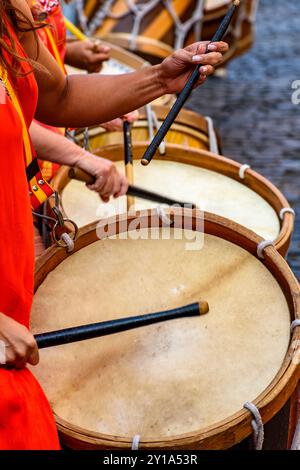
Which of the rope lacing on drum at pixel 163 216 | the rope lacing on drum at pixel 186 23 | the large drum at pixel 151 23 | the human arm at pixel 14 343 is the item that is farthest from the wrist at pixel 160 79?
the rope lacing on drum at pixel 186 23

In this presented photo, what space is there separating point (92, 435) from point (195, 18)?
3123 mm

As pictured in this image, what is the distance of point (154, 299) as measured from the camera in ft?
4.71

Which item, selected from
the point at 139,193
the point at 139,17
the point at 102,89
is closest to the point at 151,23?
the point at 139,17

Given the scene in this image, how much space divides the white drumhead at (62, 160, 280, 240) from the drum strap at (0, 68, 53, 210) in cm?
38

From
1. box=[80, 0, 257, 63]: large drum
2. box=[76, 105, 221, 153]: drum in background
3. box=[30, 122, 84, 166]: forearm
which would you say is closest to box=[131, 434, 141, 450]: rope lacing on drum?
box=[30, 122, 84, 166]: forearm

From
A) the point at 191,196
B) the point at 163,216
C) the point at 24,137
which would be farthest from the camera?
the point at 191,196

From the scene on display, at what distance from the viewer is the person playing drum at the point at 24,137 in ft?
3.69

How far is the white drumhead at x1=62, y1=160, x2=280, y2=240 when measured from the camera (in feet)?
6.20

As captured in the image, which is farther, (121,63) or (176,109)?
(121,63)

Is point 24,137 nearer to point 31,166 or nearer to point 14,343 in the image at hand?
point 31,166

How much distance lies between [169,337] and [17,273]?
35cm

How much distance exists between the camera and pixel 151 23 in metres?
3.66

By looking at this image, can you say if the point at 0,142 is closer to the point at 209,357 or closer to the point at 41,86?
the point at 41,86

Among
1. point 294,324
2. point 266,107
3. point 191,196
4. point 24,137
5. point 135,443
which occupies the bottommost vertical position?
point 135,443
